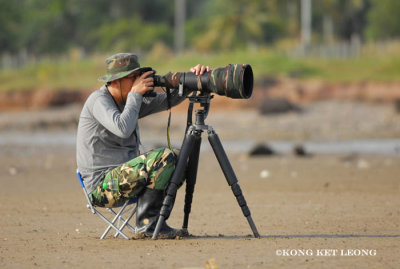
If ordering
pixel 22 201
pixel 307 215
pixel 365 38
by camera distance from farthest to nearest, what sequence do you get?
pixel 365 38 < pixel 22 201 < pixel 307 215

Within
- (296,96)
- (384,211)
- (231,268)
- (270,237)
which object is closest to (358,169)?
(384,211)

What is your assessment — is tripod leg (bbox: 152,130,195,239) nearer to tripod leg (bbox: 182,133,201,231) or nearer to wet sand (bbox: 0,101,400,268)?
tripod leg (bbox: 182,133,201,231)

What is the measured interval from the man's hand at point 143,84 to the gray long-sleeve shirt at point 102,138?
0.05m

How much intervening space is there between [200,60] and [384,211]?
25642 millimetres

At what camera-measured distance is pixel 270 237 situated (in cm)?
632

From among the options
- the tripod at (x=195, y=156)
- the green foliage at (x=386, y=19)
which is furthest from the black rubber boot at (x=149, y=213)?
the green foliage at (x=386, y=19)

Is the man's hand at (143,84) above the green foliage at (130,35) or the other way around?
above

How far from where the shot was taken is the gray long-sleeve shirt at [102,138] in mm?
5902

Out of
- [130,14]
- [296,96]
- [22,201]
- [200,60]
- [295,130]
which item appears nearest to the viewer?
[22,201]

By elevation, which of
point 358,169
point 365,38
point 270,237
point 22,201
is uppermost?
point 270,237

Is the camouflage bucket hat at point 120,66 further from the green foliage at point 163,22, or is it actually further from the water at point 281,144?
the green foliage at point 163,22

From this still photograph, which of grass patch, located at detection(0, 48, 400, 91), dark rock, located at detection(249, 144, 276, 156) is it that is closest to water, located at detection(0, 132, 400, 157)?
dark rock, located at detection(249, 144, 276, 156)

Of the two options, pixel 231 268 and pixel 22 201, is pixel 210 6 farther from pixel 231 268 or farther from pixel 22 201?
pixel 231 268

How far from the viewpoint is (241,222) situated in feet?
24.4
